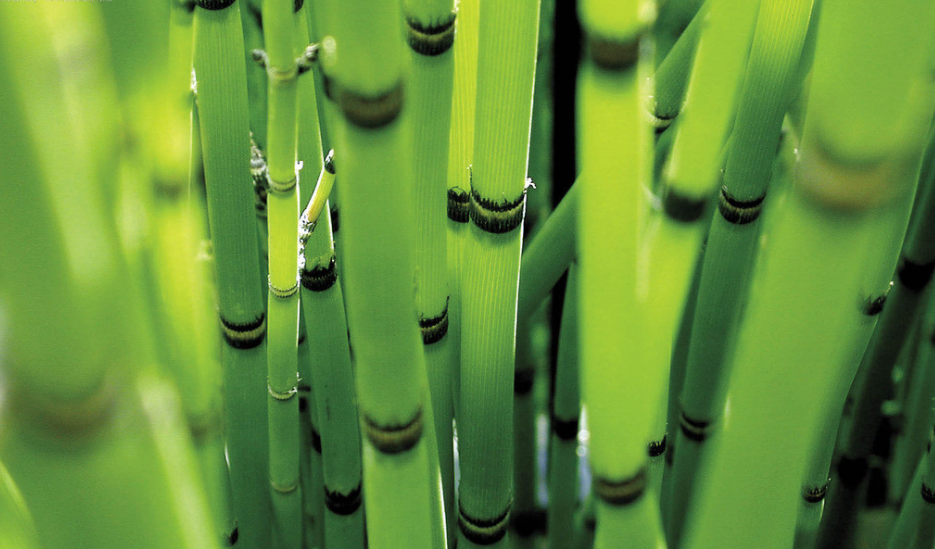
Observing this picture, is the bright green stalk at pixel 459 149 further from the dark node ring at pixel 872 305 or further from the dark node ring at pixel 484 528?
the dark node ring at pixel 872 305

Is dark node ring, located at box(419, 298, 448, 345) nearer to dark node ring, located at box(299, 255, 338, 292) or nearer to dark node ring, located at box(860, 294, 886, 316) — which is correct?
dark node ring, located at box(299, 255, 338, 292)

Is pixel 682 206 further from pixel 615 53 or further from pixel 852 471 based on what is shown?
pixel 852 471

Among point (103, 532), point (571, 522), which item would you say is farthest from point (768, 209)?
point (103, 532)

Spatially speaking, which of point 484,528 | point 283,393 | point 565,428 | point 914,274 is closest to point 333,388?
point 283,393

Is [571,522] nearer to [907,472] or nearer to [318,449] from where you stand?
[318,449]

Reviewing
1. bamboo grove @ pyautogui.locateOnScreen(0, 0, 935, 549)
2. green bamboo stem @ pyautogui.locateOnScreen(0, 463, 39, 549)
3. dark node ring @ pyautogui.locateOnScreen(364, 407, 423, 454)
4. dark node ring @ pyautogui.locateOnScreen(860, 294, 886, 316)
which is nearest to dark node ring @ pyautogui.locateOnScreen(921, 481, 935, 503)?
bamboo grove @ pyautogui.locateOnScreen(0, 0, 935, 549)

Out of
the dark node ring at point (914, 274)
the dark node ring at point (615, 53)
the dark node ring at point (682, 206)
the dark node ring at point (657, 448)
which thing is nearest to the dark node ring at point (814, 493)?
the dark node ring at point (657, 448)
